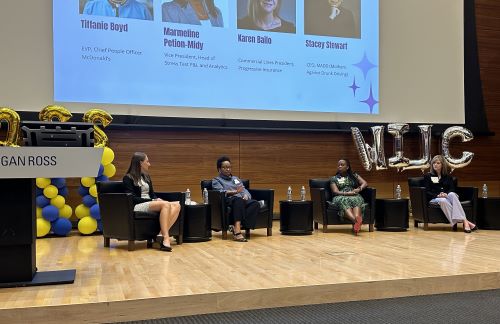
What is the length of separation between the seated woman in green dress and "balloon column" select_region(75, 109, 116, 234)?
2.55 metres

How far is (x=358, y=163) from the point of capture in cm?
729

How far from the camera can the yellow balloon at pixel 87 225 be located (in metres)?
5.55

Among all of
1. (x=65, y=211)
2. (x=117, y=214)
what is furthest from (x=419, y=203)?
(x=65, y=211)

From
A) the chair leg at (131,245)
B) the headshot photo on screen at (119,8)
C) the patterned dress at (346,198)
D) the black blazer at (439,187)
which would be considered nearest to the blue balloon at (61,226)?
the chair leg at (131,245)

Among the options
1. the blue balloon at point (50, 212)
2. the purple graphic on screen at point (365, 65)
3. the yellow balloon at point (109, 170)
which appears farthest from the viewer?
the purple graphic on screen at point (365, 65)

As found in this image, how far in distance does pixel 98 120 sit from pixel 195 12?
184cm

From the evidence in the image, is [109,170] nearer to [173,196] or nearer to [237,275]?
[173,196]

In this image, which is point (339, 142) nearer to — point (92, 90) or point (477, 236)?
point (477, 236)

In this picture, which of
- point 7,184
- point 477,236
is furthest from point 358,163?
point 7,184

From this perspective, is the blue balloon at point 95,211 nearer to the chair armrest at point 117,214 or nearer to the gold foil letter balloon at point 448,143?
the chair armrest at point 117,214

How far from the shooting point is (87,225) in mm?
5551

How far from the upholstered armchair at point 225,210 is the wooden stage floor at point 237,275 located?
0.30 metres

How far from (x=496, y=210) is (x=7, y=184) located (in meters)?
5.23

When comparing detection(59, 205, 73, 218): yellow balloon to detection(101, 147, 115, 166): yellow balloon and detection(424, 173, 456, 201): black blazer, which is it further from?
detection(424, 173, 456, 201): black blazer
